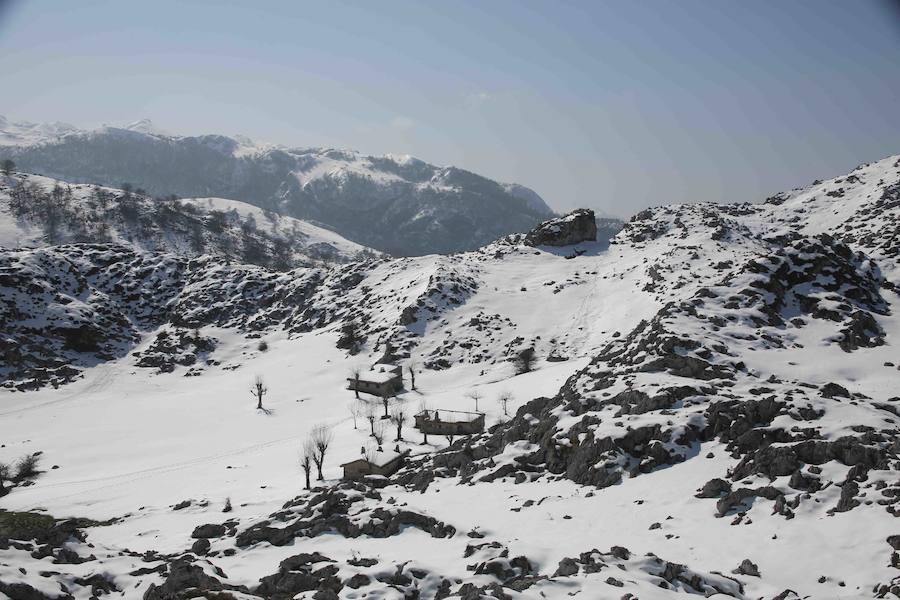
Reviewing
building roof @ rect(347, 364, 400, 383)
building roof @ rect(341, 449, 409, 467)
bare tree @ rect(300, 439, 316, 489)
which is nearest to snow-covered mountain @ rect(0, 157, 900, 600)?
bare tree @ rect(300, 439, 316, 489)

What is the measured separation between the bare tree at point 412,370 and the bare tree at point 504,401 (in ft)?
69.4

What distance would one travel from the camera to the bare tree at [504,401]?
68662 millimetres

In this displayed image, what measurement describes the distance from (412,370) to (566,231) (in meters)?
75.6

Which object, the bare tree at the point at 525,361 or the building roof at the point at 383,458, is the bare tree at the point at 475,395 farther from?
the building roof at the point at 383,458

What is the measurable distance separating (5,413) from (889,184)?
643 feet

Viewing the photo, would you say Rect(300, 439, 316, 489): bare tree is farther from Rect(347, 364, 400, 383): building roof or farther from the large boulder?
the large boulder

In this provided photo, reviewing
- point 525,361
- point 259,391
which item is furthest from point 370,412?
point 525,361

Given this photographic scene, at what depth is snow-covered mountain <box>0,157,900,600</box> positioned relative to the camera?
86.9ft

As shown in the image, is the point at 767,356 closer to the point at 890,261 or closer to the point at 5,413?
the point at 890,261

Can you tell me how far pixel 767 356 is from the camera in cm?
Result: 5234

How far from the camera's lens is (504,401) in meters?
70.2

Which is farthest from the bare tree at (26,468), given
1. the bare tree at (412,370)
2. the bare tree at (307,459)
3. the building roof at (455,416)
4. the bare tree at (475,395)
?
the bare tree at (475,395)

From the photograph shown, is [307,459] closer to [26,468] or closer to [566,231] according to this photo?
[26,468]

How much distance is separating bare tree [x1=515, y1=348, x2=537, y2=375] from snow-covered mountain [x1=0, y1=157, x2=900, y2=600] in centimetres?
180
